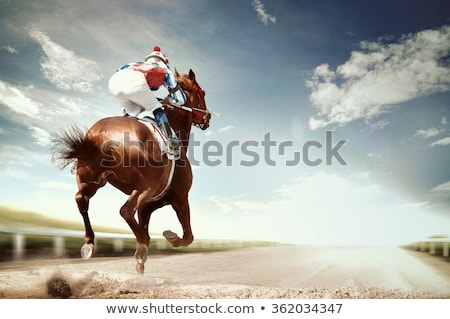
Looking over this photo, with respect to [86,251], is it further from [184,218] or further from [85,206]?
[184,218]

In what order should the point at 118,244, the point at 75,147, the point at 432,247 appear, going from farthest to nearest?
the point at 432,247
the point at 118,244
the point at 75,147

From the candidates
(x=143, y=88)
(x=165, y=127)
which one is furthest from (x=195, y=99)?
(x=143, y=88)

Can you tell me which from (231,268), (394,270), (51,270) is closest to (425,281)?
(394,270)

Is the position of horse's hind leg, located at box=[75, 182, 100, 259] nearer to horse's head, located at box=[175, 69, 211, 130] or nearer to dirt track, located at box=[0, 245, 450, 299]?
dirt track, located at box=[0, 245, 450, 299]

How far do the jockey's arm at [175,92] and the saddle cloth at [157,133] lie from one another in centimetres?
48

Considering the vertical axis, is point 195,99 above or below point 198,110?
above

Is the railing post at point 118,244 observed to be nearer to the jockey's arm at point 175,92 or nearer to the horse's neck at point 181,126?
the horse's neck at point 181,126

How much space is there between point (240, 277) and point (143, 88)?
119 inches

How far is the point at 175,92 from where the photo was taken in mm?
4953

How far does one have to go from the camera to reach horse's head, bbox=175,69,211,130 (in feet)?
17.9

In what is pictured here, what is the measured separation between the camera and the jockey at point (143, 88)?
4.53 meters

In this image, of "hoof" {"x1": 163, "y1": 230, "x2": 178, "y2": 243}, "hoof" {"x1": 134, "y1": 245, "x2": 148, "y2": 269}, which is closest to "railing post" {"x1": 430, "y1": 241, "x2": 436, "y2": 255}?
"hoof" {"x1": 163, "y1": 230, "x2": 178, "y2": 243}

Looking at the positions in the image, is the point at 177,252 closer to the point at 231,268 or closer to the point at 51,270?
the point at 231,268

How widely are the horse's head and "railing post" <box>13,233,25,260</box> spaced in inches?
124
